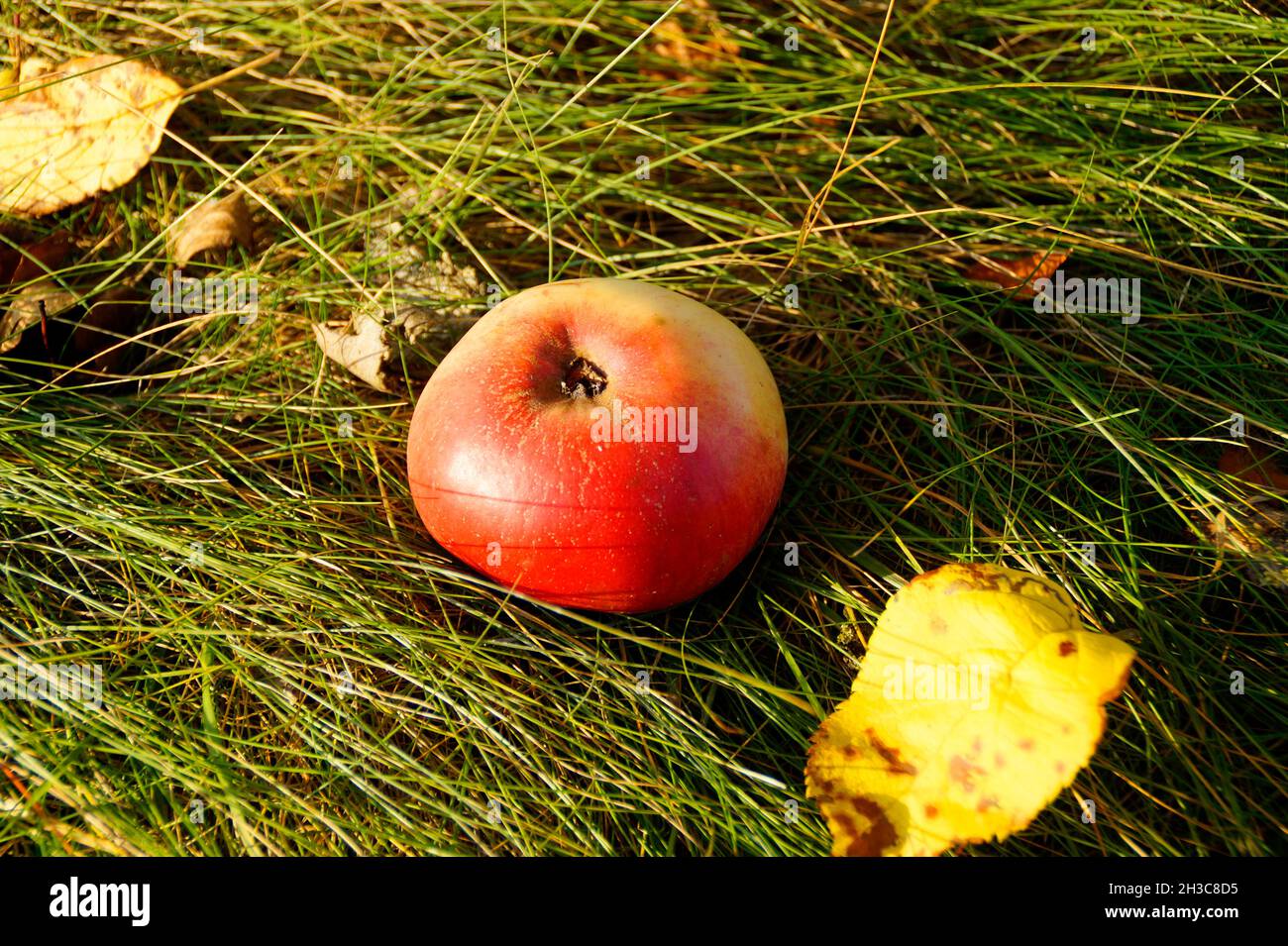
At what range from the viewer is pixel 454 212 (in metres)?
2.57

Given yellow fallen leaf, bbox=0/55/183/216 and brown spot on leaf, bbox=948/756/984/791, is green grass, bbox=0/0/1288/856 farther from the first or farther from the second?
brown spot on leaf, bbox=948/756/984/791

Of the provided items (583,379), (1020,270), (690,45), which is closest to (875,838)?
(583,379)

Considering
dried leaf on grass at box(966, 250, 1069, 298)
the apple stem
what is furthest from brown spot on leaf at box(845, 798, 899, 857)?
dried leaf on grass at box(966, 250, 1069, 298)

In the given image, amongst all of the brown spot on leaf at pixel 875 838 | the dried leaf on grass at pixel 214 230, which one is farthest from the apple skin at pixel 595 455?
the dried leaf on grass at pixel 214 230

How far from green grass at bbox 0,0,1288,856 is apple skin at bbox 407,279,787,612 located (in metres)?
0.16

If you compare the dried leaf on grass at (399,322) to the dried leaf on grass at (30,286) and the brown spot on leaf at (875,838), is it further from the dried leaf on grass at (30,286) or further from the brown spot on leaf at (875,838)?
the brown spot on leaf at (875,838)

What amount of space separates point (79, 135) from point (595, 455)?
1.86m

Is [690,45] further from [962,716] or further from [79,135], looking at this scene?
[962,716]

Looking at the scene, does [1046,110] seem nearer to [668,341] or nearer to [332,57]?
[668,341]

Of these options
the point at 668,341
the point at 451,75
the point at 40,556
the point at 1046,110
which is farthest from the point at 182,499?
the point at 1046,110

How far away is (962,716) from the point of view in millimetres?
1584

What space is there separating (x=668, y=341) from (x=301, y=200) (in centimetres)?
138

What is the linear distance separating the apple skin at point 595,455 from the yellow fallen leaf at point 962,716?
37 centimetres

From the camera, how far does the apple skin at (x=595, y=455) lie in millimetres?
1733
